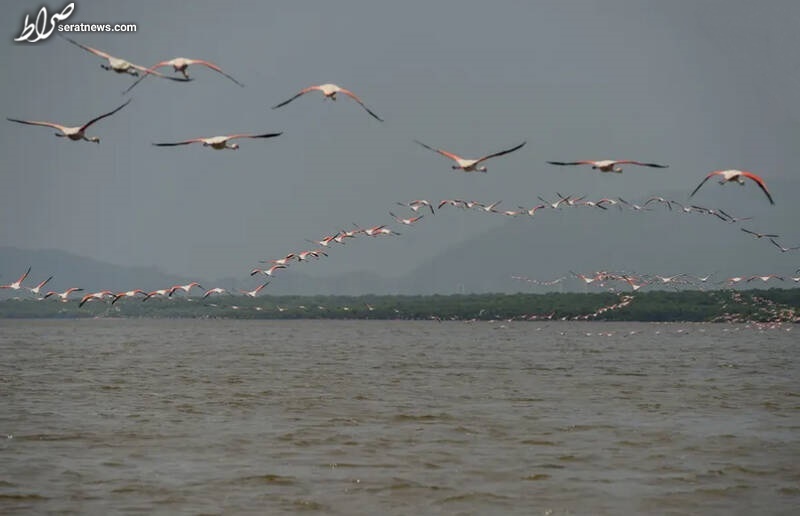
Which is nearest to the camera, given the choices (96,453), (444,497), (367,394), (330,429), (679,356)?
(444,497)

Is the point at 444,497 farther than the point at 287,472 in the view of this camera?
No

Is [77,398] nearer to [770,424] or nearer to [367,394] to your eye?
[367,394]

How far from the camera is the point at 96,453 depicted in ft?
104

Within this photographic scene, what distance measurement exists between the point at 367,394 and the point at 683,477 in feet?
72.8

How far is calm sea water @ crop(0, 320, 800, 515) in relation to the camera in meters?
25.8

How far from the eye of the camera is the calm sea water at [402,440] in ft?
84.6

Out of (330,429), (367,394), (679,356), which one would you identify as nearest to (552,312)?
(679,356)

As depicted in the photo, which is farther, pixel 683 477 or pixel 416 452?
pixel 416 452

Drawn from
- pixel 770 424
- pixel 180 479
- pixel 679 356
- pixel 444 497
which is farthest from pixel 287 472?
pixel 679 356

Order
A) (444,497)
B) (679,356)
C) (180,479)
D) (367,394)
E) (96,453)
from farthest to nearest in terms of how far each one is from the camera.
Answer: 1. (679,356)
2. (367,394)
3. (96,453)
4. (180,479)
5. (444,497)

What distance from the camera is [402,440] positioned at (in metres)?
34.3

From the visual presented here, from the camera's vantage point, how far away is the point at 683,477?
2848 centimetres

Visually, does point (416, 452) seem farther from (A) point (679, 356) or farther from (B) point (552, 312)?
(B) point (552, 312)

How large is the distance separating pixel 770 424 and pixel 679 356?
42.0 m
